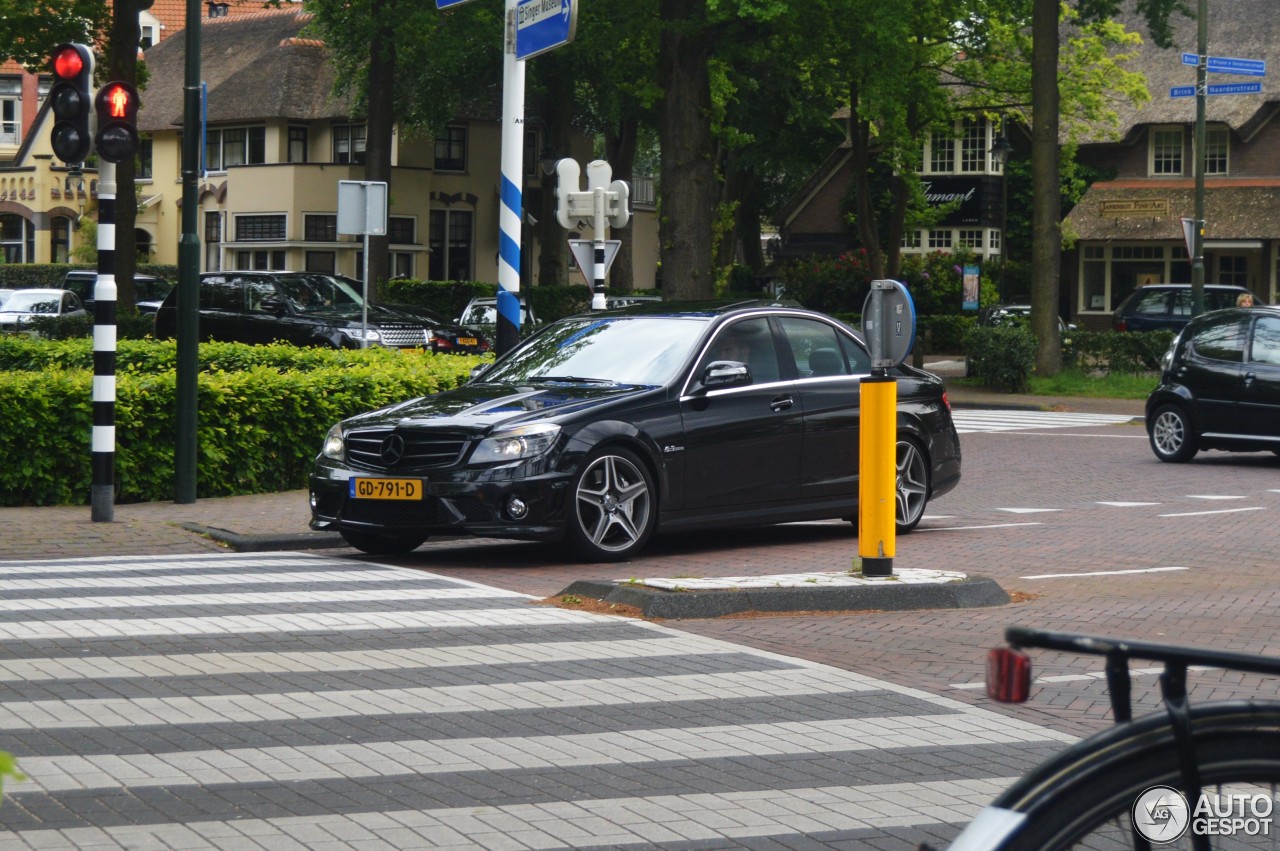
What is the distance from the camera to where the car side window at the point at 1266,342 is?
19859 millimetres

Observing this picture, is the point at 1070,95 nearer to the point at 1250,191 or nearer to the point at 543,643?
the point at 1250,191

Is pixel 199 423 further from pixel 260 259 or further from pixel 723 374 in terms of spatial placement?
pixel 260 259

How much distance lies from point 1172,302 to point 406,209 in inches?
1161

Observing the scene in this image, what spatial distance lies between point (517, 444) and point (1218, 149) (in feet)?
163

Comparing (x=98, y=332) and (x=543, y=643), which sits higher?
(x=98, y=332)

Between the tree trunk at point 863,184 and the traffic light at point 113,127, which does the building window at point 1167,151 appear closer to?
the tree trunk at point 863,184

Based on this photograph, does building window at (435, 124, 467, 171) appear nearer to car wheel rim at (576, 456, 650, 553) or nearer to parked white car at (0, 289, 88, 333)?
parked white car at (0, 289, 88, 333)

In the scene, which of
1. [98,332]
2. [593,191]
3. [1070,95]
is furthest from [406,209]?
[98,332]

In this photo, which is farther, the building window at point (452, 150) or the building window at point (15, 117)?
the building window at point (15, 117)

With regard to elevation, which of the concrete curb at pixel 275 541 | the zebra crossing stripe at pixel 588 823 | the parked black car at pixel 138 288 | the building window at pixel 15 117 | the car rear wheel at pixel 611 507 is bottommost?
the concrete curb at pixel 275 541

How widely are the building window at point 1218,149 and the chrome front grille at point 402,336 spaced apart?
1393 inches

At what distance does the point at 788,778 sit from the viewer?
229 inches

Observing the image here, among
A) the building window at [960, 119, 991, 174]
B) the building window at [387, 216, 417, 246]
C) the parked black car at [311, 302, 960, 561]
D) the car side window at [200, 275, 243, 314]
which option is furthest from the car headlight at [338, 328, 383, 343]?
the building window at [960, 119, 991, 174]

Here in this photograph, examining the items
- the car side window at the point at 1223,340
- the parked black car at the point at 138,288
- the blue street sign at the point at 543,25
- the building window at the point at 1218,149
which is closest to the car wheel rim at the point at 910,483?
the blue street sign at the point at 543,25
